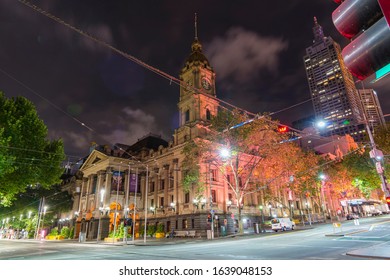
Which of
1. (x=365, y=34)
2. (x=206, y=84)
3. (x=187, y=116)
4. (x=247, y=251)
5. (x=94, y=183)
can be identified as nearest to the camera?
(x=365, y=34)

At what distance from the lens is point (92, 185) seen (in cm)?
6081

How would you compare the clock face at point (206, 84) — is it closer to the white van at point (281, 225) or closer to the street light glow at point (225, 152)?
the street light glow at point (225, 152)

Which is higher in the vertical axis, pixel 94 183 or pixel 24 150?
pixel 94 183

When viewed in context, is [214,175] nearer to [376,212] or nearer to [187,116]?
[187,116]

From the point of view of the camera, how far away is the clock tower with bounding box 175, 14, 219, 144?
4997 centimetres

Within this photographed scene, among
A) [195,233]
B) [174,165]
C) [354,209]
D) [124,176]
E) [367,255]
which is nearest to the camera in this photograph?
[367,255]

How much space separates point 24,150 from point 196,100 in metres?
35.7

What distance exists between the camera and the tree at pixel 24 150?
19.1 m

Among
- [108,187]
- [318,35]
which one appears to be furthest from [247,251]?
[318,35]

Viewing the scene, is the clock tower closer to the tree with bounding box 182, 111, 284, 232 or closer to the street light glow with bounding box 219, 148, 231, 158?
the tree with bounding box 182, 111, 284, 232

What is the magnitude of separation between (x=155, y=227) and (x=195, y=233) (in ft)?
40.3

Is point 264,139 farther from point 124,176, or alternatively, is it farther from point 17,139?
point 124,176

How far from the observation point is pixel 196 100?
5197 centimetres

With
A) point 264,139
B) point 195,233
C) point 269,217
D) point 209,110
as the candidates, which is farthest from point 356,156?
point 195,233
